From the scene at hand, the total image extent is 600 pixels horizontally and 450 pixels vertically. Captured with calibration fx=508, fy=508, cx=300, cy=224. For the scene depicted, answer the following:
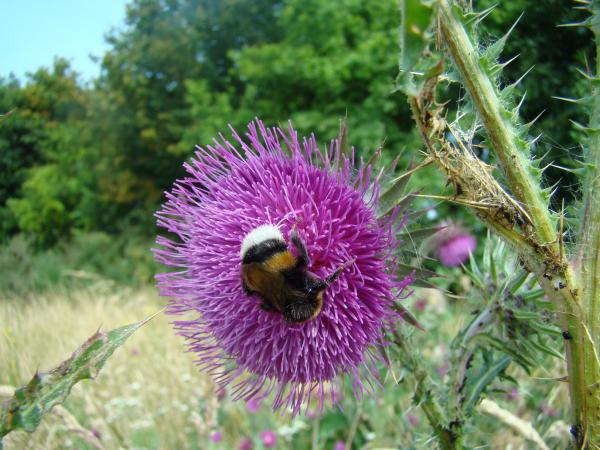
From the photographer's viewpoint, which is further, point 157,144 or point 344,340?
point 157,144

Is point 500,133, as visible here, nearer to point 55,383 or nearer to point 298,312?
point 298,312

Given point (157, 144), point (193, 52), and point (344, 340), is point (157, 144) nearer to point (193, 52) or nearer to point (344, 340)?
point (193, 52)

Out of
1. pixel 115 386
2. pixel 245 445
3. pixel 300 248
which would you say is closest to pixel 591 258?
pixel 300 248

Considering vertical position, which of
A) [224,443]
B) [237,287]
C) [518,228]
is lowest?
[224,443]

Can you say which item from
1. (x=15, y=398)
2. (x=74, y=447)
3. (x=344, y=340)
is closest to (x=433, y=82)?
A: (x=344, y=340)

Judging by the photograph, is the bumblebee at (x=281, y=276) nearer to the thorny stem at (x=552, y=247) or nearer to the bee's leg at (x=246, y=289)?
the bee's leg at (x=246, y=289)

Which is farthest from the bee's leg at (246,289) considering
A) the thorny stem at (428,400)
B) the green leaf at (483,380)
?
the green leaf at (483,380)
